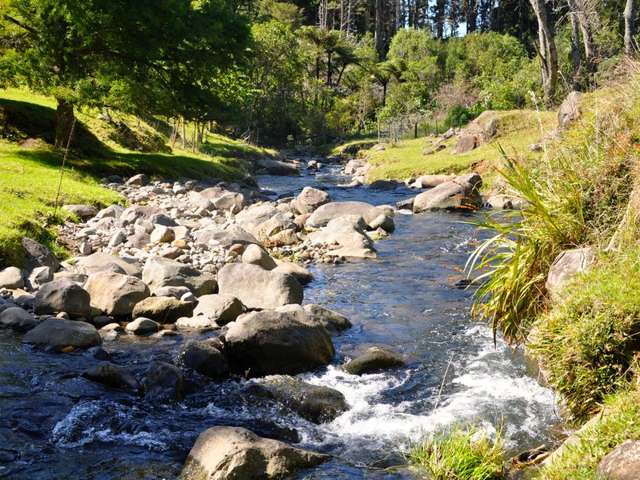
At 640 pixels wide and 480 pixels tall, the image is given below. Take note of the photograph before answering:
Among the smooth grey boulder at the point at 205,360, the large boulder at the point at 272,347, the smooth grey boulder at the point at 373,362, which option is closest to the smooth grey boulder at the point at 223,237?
the large boulder at the point at 272,347

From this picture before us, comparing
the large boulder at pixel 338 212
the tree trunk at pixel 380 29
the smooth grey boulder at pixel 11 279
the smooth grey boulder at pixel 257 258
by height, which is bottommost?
the smooth grey boulder at pixel 11 279

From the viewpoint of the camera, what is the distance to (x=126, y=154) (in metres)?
26.7

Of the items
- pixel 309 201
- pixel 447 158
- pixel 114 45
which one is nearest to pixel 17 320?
pixel 309 201

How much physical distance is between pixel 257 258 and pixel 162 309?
3126 mm

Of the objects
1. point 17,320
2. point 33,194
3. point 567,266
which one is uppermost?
point 567,266

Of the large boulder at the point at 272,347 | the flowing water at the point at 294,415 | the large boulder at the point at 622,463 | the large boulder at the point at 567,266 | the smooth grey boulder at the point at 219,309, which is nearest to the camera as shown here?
the large boulder at the point at 622,463

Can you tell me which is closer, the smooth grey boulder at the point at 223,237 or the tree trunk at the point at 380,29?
the smooth grey boulder at the point at 223,237

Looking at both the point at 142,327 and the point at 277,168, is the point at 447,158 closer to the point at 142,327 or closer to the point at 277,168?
the point at 277,168

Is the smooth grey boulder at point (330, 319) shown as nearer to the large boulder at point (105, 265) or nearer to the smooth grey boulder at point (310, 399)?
the smooth grey boulder at point (310, 399)

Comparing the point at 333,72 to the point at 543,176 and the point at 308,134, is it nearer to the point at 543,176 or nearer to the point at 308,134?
the point at 308,134

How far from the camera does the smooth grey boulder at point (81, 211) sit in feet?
52.7

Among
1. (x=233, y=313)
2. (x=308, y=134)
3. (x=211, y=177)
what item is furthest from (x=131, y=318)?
(x=308, y=134)

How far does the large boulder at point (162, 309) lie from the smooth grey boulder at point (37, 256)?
286cm

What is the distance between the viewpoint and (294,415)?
7.14 meters
